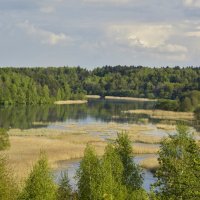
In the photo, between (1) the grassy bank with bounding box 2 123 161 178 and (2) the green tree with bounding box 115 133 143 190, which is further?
(1) the grassy bank with bounding box 2 123 161 178

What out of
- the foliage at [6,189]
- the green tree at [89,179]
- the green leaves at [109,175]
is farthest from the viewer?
the green tree at [89,179]

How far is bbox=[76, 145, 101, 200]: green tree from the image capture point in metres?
32.2

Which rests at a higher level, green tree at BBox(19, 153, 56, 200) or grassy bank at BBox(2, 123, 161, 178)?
green tree at BBox(19, 153, 56, 200)

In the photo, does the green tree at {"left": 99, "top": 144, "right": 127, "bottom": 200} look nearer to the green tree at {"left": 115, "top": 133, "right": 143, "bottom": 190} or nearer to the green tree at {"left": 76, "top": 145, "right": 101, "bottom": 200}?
the green tree at {"left": 76, "top": 145, "right": 101, "bottom": 200}

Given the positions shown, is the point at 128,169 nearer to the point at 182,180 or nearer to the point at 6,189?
the point at 6,189

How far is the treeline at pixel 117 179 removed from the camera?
78.9 feet

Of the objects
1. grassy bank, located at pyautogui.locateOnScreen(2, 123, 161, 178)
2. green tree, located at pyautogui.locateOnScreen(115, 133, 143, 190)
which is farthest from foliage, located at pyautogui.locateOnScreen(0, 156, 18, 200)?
grassy bank, located at pyautogui.locateOnScreen(2, 123, 161, 178)

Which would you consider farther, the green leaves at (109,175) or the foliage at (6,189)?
the green leaves at (109,175)

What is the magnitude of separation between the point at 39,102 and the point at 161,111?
58.2m

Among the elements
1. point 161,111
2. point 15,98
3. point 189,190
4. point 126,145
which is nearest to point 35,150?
point 126,145

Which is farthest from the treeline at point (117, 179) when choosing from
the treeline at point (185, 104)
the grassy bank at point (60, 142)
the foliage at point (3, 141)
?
the treeline at point (185, 104)

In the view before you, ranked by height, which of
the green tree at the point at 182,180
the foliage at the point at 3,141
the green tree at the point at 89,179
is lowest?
the foliage at the point at 3,141

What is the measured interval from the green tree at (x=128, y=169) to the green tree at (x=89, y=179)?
431 cm

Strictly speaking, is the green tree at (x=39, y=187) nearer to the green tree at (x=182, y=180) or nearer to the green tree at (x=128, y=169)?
the green tree at (x=182, y=180)
